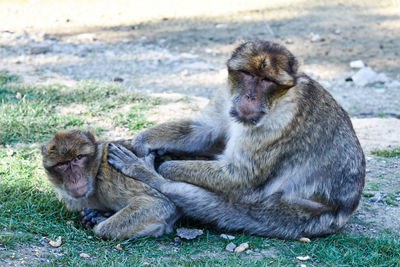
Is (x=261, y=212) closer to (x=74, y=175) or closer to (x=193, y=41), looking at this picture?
(x=74, y=175)

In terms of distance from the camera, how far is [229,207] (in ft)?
15.0

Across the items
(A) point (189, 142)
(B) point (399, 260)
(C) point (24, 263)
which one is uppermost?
(A) point (189, 142)

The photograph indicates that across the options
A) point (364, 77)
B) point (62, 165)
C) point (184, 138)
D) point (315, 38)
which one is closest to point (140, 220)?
point (62, 165)

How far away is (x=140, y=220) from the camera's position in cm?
441

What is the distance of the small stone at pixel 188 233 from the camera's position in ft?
14.6

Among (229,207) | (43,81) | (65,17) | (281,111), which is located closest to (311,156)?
(281,111)

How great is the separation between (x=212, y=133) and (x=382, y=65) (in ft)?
19.5

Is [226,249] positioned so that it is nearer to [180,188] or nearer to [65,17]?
[180,188]

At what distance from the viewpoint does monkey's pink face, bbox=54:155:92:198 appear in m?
4.43

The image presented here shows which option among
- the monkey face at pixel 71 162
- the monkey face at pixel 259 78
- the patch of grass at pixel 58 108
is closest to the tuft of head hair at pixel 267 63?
the monkey face at pixel 259 78

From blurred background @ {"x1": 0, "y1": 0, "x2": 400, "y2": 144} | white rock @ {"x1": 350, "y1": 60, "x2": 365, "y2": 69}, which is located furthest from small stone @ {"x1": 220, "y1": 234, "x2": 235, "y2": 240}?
white rock @ {"x1": 350, "y1": 60, "x2": 365, "y2": 69}

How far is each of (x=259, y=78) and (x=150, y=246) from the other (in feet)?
4.92

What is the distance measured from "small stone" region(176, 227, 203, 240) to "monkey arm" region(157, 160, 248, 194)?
1.13ft

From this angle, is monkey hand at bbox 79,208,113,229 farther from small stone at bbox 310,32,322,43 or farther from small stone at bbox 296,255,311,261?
small stone at bbox 310,32,322,43
